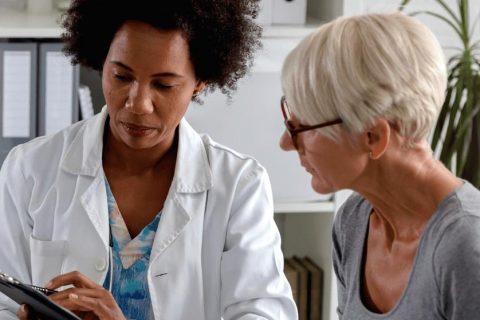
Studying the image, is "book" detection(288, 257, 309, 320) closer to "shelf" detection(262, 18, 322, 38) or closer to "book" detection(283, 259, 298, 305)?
"book" detection(283, 259, 298, 305)

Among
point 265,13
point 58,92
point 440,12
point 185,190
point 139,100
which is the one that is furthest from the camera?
point 440,12

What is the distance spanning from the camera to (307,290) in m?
3.20

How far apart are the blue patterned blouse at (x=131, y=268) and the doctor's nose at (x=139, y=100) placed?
0.81 feet

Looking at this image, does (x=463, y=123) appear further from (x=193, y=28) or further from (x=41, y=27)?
(x=41, y=27)

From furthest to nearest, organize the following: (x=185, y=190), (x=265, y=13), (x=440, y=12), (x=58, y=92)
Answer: (x=440, y=12) → (x=265, y=13) → (x=58, y=92) → (x=185, y=190)

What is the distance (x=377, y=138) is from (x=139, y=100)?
23.4 inches

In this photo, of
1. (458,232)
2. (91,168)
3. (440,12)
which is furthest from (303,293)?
(458,232)

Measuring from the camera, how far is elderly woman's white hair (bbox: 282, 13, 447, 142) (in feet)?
4.70

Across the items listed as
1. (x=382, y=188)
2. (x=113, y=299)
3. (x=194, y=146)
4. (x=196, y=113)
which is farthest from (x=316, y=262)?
(x=382, y=188)

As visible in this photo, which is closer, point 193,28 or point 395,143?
point 395,143

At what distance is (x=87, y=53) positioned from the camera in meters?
2.16

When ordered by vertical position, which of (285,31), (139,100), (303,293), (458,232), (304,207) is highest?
(285,31)

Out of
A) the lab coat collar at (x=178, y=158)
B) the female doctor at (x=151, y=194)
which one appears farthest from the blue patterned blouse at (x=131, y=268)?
the lab coat collar at (x=178, y=158)

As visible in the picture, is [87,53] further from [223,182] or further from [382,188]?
[382,188]
